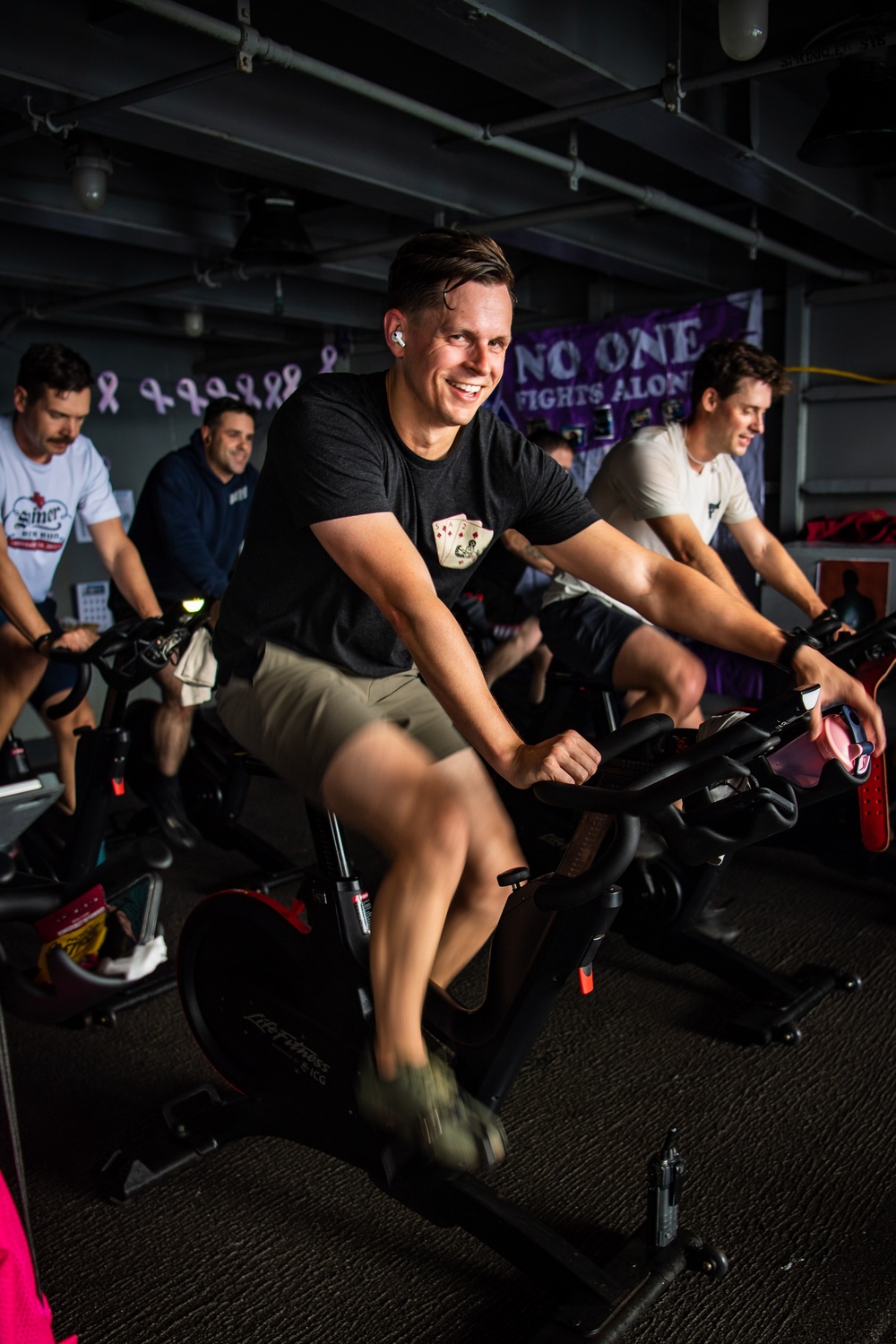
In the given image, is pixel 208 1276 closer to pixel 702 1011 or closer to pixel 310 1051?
pixel 310 1051

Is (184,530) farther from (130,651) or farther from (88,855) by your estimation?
(88,855)

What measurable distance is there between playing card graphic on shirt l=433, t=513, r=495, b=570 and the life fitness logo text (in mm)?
2104

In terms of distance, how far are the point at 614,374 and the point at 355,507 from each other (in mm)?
4775

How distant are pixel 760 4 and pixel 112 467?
5073mm

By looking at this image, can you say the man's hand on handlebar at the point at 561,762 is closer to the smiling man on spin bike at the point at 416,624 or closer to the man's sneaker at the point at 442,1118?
the smiling man on spin bike at the point at 416,624

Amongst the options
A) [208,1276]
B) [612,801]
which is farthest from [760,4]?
[208,1276]

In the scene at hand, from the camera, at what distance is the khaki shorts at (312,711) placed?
164 cm

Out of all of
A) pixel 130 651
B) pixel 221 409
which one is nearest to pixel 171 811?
pixel 130 651

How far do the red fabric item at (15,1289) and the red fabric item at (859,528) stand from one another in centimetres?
493

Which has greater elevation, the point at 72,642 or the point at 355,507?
the point at 355,507

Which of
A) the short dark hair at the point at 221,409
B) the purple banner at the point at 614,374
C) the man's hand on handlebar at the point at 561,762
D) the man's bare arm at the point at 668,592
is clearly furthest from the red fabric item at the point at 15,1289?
the purple banner at the point at 614,374

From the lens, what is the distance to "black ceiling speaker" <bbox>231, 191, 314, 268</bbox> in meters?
4.21

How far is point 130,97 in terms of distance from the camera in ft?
9.02

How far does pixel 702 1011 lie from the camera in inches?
105
